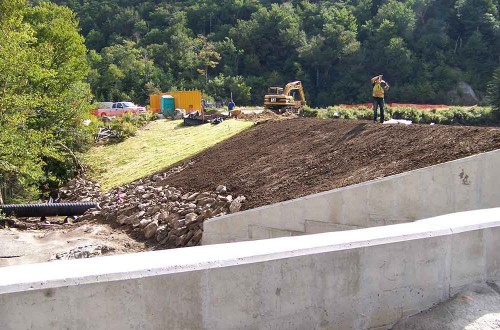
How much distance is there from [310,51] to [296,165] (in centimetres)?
7148

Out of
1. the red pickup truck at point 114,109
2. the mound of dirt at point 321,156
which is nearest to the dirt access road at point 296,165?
the mound of dirt at point 321,156

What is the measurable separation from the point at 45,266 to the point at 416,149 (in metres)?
8.83

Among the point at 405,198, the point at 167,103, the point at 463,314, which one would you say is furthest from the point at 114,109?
the point at 463,314

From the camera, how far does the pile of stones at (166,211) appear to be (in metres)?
12.2

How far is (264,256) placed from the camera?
3861 mm

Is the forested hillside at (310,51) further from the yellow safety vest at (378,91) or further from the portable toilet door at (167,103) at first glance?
the yellow safety vest at (378,91)

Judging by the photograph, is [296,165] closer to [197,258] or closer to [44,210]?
[44,210]

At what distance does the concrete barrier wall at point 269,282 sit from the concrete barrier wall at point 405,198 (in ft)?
12.0

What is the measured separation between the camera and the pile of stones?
1223cm

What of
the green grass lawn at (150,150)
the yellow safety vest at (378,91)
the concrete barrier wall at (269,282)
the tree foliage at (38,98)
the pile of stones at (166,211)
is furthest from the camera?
the green grass lawn at (150,150)

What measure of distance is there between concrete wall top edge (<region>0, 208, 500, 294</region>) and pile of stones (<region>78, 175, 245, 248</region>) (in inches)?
297

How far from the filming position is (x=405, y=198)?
8.70 meters

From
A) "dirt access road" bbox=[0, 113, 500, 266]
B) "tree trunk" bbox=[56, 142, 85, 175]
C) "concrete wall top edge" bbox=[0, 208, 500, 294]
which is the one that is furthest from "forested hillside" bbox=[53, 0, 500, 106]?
"concrete wall top edge" bbox=[0, 208, 500, 294]

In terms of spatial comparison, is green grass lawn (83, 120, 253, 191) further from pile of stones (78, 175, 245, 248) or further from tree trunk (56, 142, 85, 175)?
pile of stones (78, 175, 245, 248)
